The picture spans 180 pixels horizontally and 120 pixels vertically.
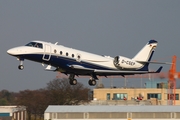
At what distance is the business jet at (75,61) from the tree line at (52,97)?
38.8 meters

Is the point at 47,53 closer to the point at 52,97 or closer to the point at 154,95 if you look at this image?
the point at 52,97

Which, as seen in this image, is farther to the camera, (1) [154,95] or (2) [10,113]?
(1) [154,95]

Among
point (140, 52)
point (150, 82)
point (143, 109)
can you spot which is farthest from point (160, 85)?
point (140, 52)

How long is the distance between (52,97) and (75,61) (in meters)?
46.7

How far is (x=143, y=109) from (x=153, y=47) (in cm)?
1022

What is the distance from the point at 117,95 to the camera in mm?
121062

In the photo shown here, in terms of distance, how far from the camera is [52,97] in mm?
106375

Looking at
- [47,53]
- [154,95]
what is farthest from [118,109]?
[154,95]

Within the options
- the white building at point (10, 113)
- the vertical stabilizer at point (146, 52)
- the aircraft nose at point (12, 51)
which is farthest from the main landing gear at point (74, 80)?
the white building at point (10, 113)

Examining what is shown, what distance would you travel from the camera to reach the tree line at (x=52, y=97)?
106m

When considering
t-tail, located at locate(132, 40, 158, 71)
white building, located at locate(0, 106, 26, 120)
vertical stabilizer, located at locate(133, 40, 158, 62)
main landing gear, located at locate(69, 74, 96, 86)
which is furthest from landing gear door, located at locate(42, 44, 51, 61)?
white building, located at locate(0, 106, 26, 120)

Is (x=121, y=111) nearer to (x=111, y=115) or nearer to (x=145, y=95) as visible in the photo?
(x=111, y=115)

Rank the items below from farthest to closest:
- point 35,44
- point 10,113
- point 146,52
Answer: point 10,113
point 146,52
point 35,44

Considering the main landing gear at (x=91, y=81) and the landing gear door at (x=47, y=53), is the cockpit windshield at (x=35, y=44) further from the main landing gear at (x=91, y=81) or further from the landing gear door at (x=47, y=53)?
the main landing gear at (x=91, y=81)
